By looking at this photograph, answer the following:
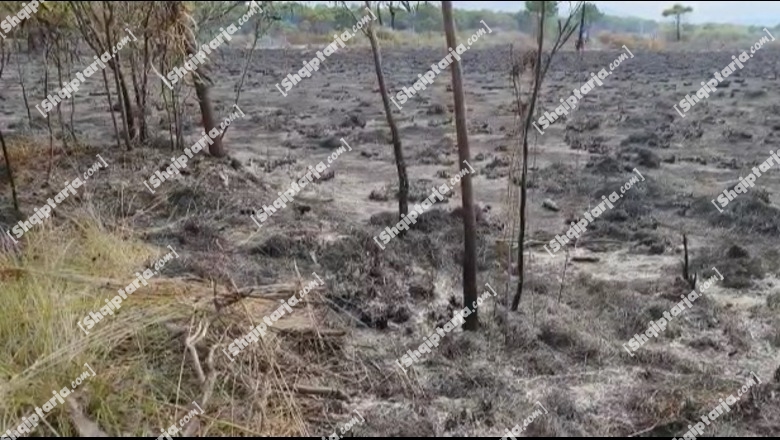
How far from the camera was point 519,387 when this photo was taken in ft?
17.5

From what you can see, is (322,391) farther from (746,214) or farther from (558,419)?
(746,214)

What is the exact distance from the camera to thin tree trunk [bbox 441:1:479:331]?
5559 millimetres

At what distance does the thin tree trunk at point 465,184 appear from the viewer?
219 inches

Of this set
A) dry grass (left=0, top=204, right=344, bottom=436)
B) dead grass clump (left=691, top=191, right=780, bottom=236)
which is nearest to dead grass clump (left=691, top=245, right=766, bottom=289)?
dead grass clump (left=691, top=191, right=780, bottom=236)

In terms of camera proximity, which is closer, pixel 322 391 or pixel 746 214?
pixel 322 391

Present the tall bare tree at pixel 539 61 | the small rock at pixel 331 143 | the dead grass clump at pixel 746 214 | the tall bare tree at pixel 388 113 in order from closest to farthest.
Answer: the tall bare tree at pixel 539 61
the tall bare tree at pixel 388 113
the dead grass clump at pixel 746 214
the small rock at pixel 331 143

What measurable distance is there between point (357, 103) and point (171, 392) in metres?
18.4

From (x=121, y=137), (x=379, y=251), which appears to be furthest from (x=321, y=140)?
(x=379, y=251)

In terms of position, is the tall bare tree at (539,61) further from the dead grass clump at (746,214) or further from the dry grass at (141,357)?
the dead grass clump at (746,214)

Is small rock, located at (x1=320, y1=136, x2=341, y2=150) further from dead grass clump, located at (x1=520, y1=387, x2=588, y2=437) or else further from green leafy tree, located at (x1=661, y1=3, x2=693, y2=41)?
green leafy tree, located at (x1=661, y1=3, x2=693, y2=41)

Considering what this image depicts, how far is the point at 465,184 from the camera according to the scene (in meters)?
5.89

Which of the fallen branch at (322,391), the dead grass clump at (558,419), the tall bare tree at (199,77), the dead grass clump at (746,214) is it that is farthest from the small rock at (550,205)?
the fallen branch at (322,391)

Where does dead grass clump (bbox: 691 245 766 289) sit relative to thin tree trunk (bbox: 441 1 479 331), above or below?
below

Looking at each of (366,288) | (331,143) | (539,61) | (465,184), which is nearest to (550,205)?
(366,288)
